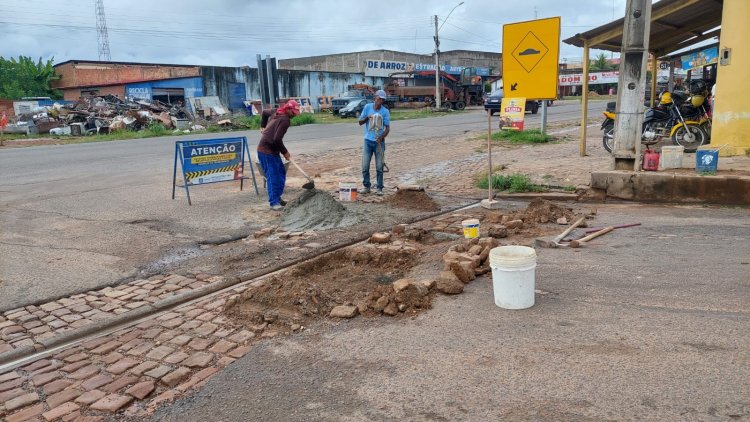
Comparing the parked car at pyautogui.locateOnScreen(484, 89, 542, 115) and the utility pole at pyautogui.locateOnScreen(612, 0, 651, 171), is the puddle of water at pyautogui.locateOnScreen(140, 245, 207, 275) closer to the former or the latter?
the utility pole at pyautogui.locateOnScreen(612, 0, 651, 171)

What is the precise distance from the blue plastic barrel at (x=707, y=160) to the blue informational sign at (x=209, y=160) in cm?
719

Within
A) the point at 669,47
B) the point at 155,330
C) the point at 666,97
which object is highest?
the point at 669,47

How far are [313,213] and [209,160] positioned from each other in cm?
273

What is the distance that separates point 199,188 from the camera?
11008mm

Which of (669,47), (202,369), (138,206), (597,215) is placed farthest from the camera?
(669,47)

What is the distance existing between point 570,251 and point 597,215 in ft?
7.23

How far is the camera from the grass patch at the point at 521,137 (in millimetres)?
17186

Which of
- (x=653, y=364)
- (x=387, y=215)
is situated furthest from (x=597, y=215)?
(x=653, y=364)

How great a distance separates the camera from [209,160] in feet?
32.2

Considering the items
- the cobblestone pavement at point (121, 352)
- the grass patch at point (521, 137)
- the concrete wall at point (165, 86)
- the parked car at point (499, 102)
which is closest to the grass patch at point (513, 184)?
the cobblestone pavement at point (121, 352)

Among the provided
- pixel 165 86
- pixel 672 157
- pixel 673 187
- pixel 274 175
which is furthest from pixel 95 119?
pixel 673 187

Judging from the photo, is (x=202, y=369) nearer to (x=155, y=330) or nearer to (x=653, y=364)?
(x=155, y=330)

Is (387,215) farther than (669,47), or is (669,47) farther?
(669,47)

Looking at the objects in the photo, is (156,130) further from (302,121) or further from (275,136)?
(275,136)
